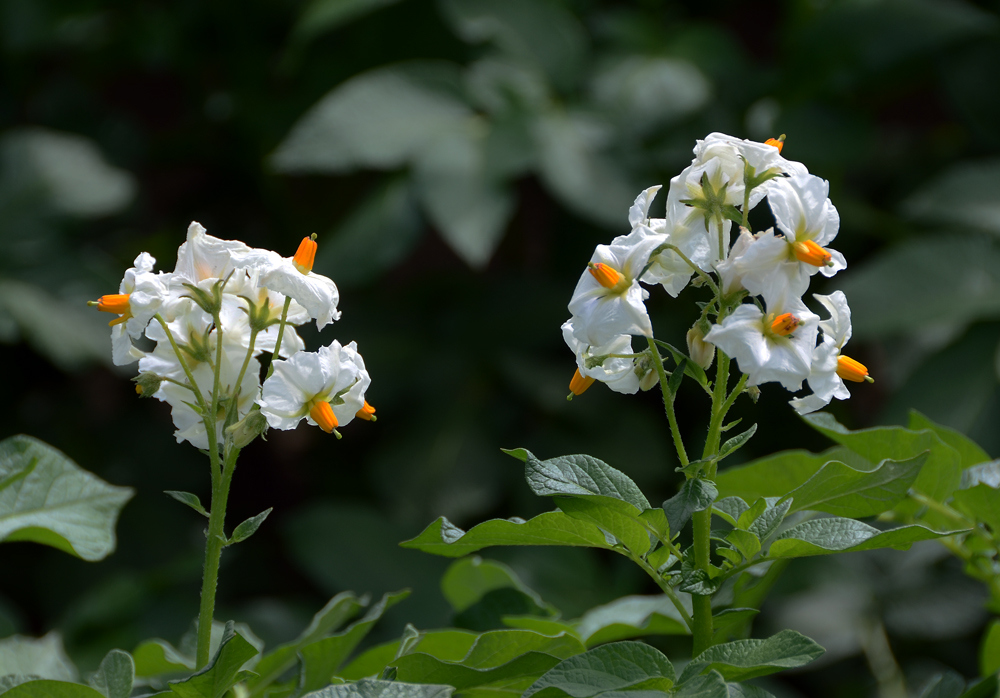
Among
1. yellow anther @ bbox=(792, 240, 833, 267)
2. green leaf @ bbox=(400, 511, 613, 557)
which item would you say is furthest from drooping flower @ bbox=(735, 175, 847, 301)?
green leaf @ bbox=(400, 511, 613, 557)

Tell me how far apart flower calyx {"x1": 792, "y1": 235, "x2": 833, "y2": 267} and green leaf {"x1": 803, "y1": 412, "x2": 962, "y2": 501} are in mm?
104

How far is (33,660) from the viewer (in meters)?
0.51

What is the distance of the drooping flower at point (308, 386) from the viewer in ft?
1.20

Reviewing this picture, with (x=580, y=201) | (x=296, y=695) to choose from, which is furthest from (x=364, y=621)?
(x=580, y=201)

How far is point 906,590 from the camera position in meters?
1.26

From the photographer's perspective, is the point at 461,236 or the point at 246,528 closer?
the point at 246,528

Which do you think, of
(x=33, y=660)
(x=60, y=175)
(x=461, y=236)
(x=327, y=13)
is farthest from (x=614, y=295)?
(x=60, y=175)

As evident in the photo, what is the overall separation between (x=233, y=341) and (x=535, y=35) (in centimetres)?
101

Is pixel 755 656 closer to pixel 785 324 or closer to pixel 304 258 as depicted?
pixel 785 324

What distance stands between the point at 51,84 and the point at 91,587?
0.83m

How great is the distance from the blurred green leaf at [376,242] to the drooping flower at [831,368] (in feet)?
2.80

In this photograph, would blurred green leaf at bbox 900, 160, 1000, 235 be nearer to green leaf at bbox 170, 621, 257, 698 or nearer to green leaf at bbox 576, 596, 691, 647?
green leaf at bbox 576, 596, 691, 647

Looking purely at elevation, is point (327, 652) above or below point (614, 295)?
below

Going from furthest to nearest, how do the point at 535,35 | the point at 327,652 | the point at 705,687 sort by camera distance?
the point at 535,35 → the point at 327,652 → the point at 705,687
